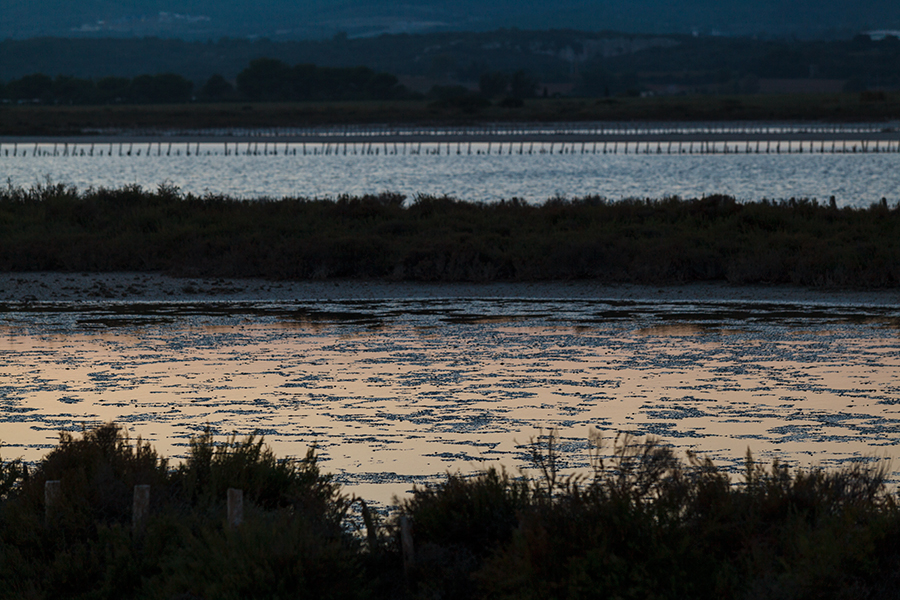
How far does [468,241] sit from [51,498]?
58.9 ft

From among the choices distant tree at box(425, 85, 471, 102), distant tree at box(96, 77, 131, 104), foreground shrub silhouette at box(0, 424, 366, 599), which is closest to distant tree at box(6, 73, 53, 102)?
distant tree at box(96, 77, 131, 104)

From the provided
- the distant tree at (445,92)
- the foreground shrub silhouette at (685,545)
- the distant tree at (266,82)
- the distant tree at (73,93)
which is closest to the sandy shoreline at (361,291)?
the foreground shrub silhouette at (685,545)

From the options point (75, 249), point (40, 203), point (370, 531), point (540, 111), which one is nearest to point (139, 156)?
point (540, 111)

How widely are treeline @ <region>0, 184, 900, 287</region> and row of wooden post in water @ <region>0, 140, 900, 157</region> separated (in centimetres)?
5983

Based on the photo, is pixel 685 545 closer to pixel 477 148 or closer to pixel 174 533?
pixel 174 533

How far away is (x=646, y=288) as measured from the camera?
2345 centimetres

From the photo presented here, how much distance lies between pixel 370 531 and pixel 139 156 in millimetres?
90118

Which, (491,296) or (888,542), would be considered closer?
(888,542)

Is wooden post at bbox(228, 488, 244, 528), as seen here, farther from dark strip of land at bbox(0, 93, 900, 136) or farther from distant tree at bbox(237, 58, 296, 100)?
distant tree at bbox(237, 58, 296, 100)

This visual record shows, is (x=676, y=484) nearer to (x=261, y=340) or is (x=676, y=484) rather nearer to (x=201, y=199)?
(x=261, y=340)

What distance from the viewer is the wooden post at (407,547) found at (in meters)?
7.43

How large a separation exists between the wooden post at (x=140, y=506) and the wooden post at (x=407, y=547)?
1.69 meters

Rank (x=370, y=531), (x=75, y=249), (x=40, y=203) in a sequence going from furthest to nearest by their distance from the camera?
(x=40, y=203) → (x=75, y=249) → (x=370, y=531)

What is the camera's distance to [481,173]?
72312 millimetres
